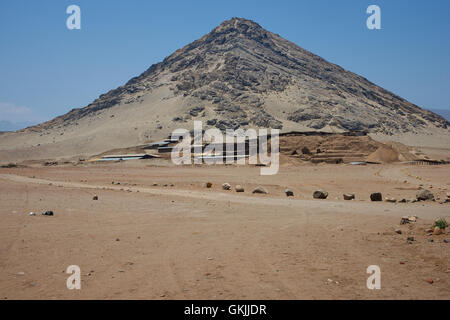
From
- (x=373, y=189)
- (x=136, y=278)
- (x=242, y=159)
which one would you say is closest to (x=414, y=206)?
(x=373, y=189)

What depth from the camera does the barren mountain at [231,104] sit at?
69125 mm

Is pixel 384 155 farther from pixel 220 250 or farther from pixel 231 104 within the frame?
pixel 231 104

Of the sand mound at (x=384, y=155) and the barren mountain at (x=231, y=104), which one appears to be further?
the barren mountain at (x=231, y=104)

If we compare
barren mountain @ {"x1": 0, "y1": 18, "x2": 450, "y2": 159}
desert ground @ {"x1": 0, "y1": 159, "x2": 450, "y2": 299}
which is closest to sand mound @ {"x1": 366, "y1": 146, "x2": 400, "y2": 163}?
desert ground @ {"x1": 0, "y1": 159, "x2": 450, "y2": 299}

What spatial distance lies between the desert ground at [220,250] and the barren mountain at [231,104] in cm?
5268

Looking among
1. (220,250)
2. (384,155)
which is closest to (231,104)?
(384,155)

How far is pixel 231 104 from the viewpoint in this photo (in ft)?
245

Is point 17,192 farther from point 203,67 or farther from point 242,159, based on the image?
point 203,67

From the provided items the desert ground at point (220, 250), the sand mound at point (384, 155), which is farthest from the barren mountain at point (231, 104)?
the desert ground at point (220, 250)

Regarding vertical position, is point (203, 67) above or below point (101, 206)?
above

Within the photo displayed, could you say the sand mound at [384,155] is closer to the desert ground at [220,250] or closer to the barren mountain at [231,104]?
the desert ground at [220,250]
